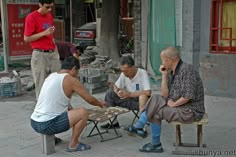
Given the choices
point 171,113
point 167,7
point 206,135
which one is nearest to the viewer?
point 171,113

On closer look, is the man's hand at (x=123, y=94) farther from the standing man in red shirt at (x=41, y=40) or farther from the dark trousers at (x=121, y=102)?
the standing man in red shirt at (x=41, y=40)

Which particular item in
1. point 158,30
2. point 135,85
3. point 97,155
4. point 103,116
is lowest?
point 97,155

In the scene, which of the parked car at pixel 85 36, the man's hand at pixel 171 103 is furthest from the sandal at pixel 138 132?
the parked car at pixel 85 36

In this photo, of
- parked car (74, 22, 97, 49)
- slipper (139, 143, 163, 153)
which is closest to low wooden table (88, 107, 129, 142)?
slipper (139, 143, 163, 153)

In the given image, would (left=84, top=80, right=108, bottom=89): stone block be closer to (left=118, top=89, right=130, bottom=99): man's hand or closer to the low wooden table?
the low wooden table

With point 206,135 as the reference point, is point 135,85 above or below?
above

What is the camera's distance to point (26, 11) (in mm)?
9023

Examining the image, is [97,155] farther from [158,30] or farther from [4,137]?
[158,30]

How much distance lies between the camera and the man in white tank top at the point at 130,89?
4.84 meters

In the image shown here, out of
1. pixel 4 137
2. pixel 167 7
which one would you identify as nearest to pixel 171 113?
pixel 4 137

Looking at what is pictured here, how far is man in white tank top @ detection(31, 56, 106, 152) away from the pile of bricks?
127 inches

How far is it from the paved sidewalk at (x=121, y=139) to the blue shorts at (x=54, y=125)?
0.33 metres

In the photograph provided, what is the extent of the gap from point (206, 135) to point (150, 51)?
3.74 metres

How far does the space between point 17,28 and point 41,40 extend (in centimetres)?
364
